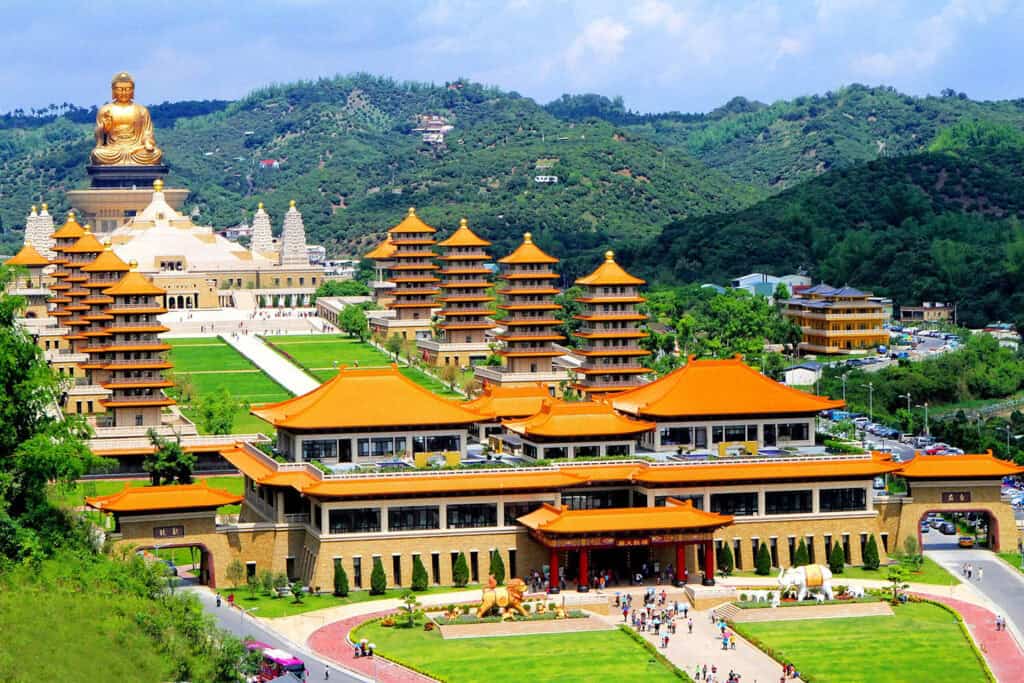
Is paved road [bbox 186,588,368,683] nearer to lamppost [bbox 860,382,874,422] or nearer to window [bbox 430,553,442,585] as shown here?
window [bbox 430,553,442,585]

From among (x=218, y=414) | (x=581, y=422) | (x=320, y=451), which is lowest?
(x=320, y=451)

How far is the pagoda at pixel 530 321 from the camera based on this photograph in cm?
11606

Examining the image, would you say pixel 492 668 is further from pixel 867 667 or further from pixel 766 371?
pixel 766 371

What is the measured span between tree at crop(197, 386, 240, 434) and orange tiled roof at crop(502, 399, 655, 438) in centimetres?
2137

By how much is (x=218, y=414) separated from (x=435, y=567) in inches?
1094

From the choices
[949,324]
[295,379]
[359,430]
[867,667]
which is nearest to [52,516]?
[359,430]

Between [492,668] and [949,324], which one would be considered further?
[949,324]

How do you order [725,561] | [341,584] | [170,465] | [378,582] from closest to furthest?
1. [341,584]
2. [378,582]
3. [725,561]
4. [170,465]

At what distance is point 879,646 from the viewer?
216ft

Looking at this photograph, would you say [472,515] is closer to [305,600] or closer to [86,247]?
[305,600]

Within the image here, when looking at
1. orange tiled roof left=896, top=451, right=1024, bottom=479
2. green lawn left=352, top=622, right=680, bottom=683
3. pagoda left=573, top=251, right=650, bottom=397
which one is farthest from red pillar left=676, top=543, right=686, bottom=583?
pagoda left=573, top=251, right=650, bottom=397

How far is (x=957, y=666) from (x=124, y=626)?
76.5 feet

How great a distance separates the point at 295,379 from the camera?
122m

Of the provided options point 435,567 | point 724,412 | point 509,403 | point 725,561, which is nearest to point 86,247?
point 509,403
